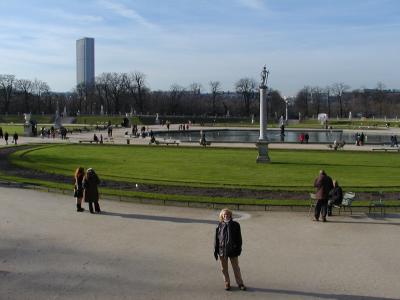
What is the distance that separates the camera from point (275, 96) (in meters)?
161

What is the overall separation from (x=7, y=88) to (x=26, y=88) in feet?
26.2

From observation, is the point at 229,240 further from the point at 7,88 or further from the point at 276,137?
the point at 7,88

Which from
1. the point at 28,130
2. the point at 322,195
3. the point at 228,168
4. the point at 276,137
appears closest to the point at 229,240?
the point at 322,195

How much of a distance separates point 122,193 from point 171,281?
10170 mm

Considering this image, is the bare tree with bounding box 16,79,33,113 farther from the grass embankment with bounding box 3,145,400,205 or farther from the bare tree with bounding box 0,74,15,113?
the grass embankment with bounding box 3,145,400,205

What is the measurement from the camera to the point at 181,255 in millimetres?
12055

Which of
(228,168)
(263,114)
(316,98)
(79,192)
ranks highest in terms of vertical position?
(316,98)

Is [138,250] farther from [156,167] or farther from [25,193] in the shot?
[156,167]

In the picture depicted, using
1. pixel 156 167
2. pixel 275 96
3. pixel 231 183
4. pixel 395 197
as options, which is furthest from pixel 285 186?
pixel 275 96

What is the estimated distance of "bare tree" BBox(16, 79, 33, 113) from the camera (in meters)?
142

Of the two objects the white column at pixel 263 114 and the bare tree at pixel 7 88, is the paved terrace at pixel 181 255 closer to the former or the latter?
the white column at pixel 263 114

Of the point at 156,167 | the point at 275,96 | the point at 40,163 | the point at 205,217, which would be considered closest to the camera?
the point at 205,217

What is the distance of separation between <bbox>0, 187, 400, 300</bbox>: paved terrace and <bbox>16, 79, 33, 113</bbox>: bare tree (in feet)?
430

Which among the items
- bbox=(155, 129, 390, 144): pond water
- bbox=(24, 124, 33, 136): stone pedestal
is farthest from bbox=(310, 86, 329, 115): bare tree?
bbox=(24, 124, 33, 136): stone pedestal
